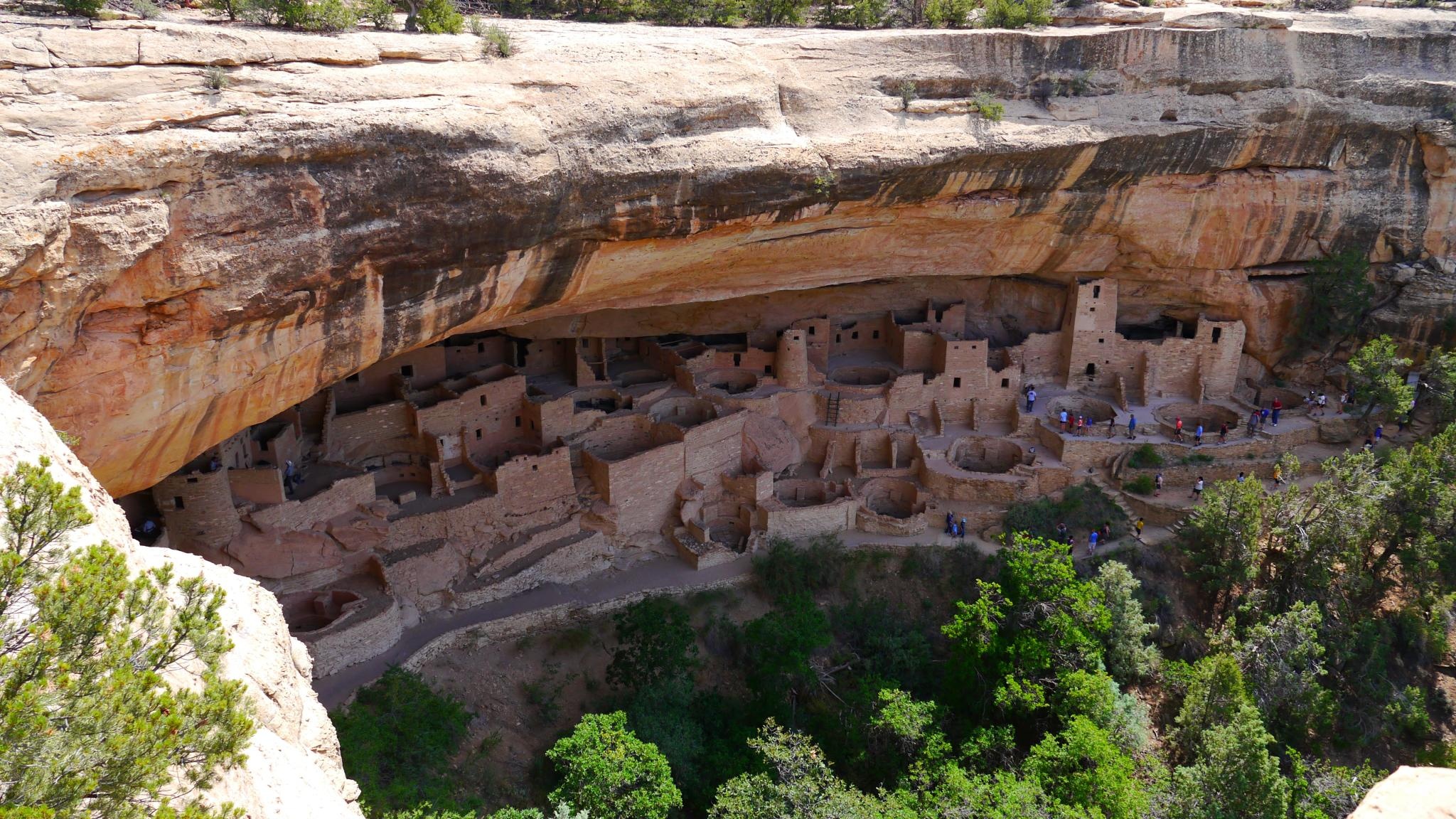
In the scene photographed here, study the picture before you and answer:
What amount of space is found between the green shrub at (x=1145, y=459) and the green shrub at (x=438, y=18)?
14.2 meters

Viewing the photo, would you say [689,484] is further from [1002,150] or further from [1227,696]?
[1227,696]

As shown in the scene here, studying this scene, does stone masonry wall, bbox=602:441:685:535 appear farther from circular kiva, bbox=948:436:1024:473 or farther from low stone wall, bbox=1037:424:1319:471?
low stone wall, bbox=1037:424:1319:471

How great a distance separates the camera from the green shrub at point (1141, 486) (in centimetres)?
1995

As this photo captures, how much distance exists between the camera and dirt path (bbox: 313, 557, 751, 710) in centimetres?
1473

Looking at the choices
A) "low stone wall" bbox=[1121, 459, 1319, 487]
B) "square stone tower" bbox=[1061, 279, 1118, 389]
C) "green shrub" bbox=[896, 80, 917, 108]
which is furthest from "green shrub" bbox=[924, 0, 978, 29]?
"low stone wall" bbox=[1121, 459, 1319, 487]

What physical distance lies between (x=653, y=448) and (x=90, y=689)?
1338 cm

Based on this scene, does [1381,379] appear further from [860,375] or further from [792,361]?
[792,361]

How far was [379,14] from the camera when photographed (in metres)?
13.9

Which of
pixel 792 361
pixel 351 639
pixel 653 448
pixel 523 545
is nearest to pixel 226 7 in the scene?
pixel 351 639

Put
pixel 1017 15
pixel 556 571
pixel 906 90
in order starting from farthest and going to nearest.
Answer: pixel 1017 15
pixel 556 571
pixel 906 90

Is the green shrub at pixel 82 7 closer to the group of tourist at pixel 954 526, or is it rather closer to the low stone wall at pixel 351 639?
the low stone wall at pixel 351 639

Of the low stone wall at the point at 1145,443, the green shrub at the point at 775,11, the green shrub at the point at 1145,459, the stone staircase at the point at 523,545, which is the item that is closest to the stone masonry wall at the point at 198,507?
the stone staircase at the point at 523,545

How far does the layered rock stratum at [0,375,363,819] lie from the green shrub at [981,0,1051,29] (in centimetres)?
1536

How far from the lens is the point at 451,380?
18.6 meters
